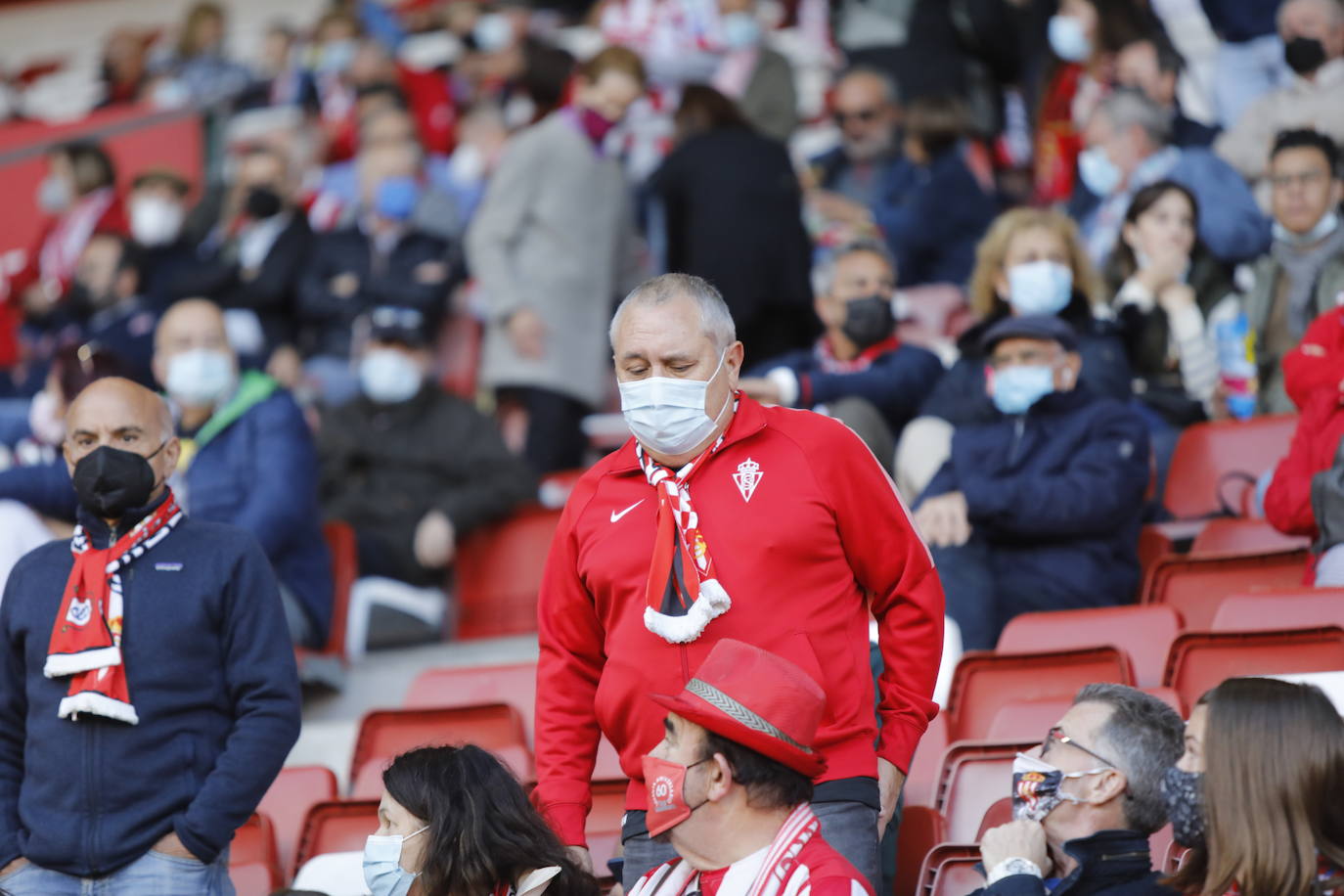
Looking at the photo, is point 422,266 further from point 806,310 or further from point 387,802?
point 387,802

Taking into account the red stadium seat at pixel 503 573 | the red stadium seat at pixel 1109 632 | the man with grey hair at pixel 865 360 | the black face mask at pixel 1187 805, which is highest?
the black face mask at pixel 1187 805

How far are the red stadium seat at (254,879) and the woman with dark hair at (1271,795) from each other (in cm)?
241

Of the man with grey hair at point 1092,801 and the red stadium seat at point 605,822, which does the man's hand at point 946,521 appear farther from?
the man with grey hair at point 1092,801

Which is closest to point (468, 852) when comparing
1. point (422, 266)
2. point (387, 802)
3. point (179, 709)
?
point (387, 802)

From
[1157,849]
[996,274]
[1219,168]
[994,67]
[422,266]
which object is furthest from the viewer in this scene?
[994,67]

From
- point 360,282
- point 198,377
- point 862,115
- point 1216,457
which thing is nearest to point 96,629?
point 198,377

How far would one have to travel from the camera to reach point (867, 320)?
262 inches

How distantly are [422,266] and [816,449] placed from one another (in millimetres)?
5967

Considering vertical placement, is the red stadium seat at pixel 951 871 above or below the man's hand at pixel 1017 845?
below

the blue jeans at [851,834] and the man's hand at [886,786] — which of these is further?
the man's hand at [886,786]

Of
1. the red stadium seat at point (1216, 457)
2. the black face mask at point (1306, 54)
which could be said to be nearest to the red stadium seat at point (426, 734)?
the red stadium seat at point (1216, 457)

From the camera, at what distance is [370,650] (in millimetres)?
7234

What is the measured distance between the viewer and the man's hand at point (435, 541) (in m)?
7.27

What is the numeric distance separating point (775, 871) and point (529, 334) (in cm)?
544
